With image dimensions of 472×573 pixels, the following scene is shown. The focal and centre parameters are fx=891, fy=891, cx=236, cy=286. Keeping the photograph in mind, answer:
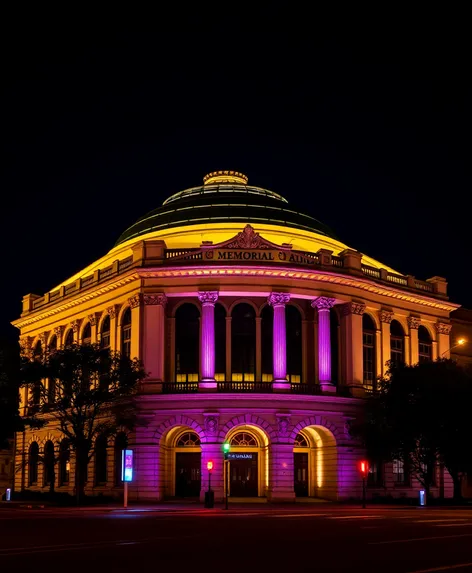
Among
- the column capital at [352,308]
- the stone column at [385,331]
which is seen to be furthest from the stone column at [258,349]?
the stone column at [385,331]

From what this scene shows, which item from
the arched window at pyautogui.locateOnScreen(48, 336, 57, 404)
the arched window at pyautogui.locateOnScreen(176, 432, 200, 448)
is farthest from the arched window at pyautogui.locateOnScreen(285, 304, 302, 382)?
the arched window at pyautogui.locateOnScreen(48, 336, 57, 404)

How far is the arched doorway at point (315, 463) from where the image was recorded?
6056 cm

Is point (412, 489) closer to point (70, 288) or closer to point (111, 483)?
point (111, 483)

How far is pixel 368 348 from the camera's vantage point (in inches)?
2601

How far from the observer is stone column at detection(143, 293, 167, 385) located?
197 feet

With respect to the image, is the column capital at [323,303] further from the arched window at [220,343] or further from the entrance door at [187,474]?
the entrance door at [187,474]

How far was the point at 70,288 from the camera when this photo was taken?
72.8 metres

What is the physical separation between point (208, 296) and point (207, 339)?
291cm

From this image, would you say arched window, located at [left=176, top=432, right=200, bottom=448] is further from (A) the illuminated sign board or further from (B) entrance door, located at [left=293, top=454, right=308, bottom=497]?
(B) entrance door, located at [left=293, top=454, right=308, bottom=497]

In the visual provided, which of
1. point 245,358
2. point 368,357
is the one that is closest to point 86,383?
point 245,358

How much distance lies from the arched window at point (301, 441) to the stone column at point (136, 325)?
491 inches

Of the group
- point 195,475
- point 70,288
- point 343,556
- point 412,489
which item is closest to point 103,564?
point 343,556

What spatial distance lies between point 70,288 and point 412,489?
31.2 metres

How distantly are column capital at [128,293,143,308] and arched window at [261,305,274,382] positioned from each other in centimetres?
850
